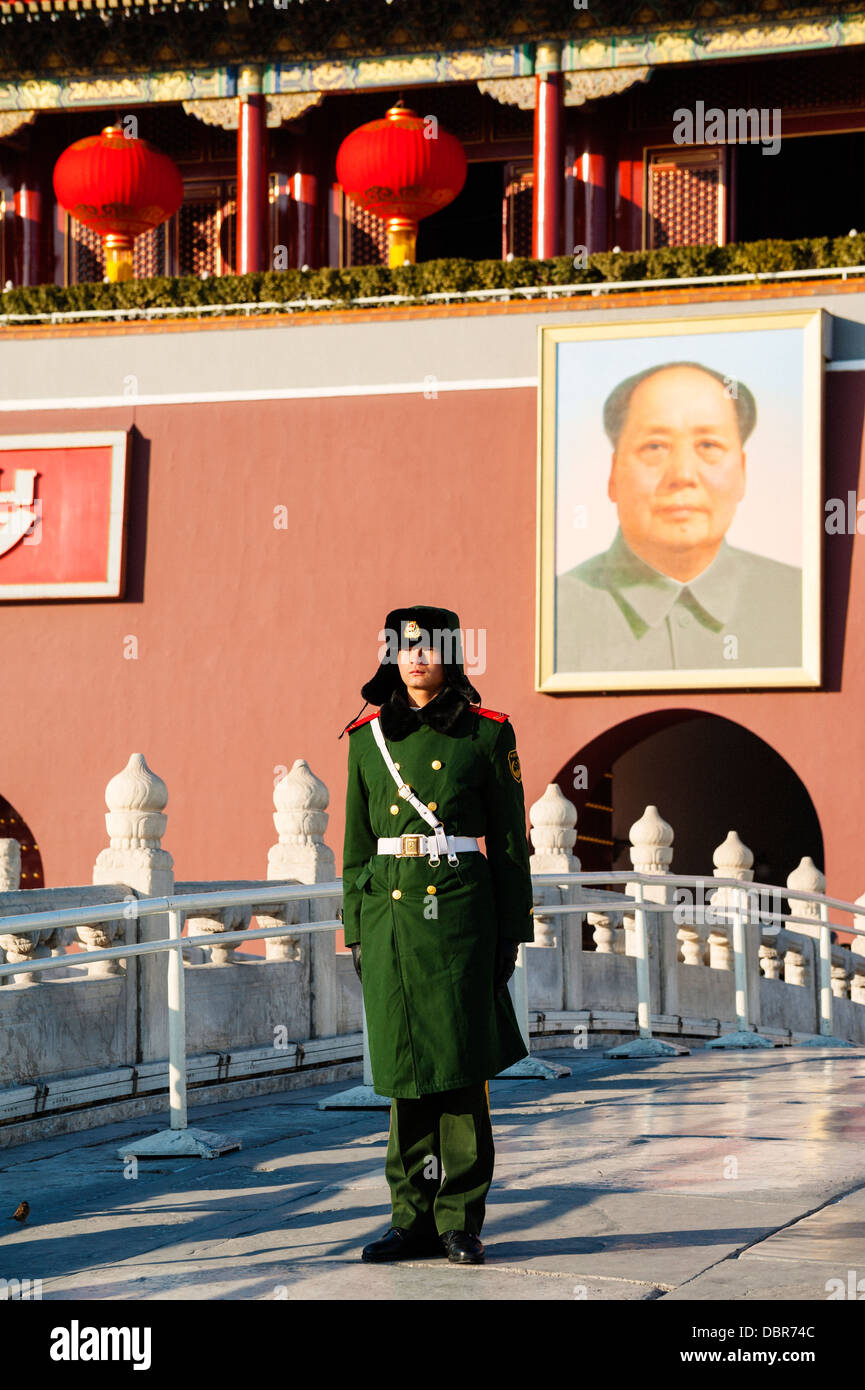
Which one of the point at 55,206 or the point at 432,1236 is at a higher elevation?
the point at 55,206

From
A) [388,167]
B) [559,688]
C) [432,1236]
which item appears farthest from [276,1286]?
[388,167]

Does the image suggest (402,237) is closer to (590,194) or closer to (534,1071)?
(590,194)

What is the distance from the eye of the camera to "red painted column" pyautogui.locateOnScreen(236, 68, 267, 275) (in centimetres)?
1956

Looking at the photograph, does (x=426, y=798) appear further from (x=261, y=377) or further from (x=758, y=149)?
(x=758, y=149)

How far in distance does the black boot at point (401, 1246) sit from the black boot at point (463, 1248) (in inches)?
3.6

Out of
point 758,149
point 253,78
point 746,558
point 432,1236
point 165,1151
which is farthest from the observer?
point 758,149

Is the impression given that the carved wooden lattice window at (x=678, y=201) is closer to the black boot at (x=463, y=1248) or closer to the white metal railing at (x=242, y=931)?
the white metal railing at (x=242, y=931)

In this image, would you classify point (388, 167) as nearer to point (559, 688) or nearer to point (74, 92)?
point (74, 92)

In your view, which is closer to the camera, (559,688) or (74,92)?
(559,688)

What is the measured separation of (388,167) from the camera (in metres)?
18.2

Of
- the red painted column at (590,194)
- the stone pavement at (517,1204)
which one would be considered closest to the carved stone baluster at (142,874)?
the stone pavement at (517,1204)

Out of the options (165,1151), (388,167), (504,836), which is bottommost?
(165,1151)

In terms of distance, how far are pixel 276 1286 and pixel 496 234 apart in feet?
66.1

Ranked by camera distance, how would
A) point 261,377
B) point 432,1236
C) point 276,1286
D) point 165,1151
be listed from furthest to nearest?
1. point 261,377
2. point 165,1151
3. point 432,1236
4. point 276,1286
